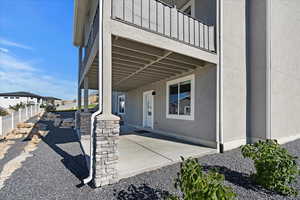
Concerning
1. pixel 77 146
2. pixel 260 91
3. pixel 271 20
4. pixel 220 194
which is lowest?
pixel 77 146

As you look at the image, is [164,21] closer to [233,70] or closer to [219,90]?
[219,90]

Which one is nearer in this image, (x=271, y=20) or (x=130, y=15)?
(x=130, y=15)

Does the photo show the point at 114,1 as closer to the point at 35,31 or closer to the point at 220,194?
the point at 220,194

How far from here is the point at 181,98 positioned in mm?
6656

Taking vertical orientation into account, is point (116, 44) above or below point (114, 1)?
below

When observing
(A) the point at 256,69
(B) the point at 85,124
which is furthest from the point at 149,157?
(A) the point at 256,69

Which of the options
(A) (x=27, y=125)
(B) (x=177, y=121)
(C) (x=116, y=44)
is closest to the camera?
(C) (x=116, y=44)

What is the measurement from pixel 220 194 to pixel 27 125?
36.9ft

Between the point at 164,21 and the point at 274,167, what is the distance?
13.2 ft

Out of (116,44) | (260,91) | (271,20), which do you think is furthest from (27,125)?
(271,20)

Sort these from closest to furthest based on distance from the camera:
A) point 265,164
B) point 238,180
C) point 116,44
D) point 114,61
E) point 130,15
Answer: point 265,164 < point 238,180 < point 130,15 < point 116,44 < point 114,61

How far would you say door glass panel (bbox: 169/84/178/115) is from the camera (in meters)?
7.00

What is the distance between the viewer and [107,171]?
2965 millimetres

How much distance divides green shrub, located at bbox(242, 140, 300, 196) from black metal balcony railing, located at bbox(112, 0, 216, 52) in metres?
3.21
